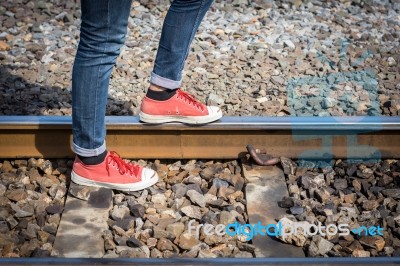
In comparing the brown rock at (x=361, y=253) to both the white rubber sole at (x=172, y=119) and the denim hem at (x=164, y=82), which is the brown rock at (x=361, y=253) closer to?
the white rubber sole at (x=172, y=119)

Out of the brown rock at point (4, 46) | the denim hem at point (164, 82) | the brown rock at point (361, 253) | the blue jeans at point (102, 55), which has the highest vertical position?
the blue jeans at point (102, 55)

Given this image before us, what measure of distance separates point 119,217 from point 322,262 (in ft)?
3.98

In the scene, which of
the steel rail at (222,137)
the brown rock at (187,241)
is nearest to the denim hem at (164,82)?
the steel rail at (222,137)

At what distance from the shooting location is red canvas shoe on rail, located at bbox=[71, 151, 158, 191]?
4031 mm

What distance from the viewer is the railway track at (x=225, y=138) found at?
4.32 m

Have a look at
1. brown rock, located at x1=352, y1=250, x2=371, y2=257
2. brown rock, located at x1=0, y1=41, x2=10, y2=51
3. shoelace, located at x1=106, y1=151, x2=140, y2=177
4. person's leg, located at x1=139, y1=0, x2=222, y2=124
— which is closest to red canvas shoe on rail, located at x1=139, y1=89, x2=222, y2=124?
person's leg, located at x1=139, y1=0, x2=222, y2=124

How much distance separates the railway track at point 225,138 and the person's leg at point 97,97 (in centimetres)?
26

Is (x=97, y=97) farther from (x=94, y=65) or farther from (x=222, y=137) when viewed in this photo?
(x=222, y=137)

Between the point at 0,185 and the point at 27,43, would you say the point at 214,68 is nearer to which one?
the point at 27,43

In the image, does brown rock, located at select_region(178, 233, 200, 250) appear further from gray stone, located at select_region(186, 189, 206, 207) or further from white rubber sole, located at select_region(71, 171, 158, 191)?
white rubber sole, located at select_region(71, 171, 158, 191)

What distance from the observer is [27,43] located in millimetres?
6168

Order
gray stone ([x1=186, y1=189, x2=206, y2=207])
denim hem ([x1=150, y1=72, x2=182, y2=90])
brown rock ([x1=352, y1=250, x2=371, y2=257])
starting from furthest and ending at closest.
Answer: denim hem ([x1=150, y1=72, x2=182, y2=90]) < gray stone ([x1=186, y1=189, x2=206, y2=207]) < brown rock ([x1=352, y1=250, x2=371, y2=257])

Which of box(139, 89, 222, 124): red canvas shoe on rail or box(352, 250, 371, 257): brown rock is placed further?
box(139, 89, 222, 124): red canvas shoe on rail

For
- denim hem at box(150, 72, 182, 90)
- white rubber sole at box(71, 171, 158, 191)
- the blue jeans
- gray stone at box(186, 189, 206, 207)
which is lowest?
white rubber sole at box(71, 171, 158, 191)
